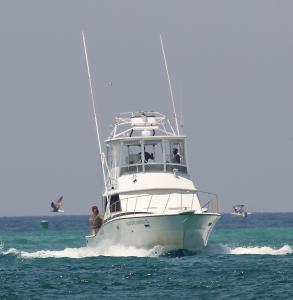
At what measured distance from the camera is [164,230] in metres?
51.9

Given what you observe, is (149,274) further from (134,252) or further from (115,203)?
(115,203)

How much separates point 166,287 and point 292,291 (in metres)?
4.13

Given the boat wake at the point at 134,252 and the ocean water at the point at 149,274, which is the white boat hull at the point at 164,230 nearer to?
the boat wake at the point at 134,252

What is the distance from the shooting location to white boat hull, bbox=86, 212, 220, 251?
51781mm

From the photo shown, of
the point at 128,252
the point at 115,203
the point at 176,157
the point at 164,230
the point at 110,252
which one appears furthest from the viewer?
the point at 176,157

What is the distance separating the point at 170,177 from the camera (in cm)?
5584

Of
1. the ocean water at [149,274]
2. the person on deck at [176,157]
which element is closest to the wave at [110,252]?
the ocean water at [149,274]

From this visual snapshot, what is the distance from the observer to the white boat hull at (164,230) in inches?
2039

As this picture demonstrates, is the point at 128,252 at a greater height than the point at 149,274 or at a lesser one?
greater

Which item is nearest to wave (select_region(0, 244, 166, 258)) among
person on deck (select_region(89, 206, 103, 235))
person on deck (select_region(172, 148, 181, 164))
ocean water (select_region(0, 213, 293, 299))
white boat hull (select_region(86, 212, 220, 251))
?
ocean water (select_region(0, 213, 293, 299))

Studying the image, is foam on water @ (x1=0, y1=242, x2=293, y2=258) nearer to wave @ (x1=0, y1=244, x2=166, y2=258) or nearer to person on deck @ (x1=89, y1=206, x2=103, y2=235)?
wave @ (x1=0, y1=244, x2=166, y2=258)

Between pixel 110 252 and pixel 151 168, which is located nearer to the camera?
pixel 110 252

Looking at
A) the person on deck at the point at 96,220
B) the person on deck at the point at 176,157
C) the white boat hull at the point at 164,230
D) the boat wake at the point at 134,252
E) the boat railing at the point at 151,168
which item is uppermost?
the person on deck at the point at 176,157

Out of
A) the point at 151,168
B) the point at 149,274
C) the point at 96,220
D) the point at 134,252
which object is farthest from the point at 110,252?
the point at 149,274
